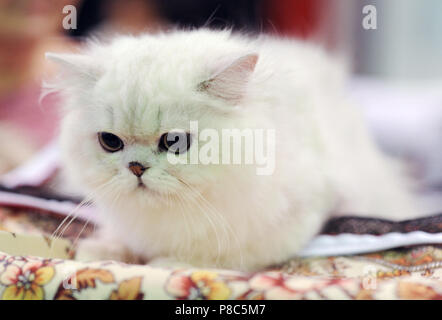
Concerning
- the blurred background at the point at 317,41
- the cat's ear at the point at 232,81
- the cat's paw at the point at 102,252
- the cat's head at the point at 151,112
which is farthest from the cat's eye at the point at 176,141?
the blurred background at the point at 317,41

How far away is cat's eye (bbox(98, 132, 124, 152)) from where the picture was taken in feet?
2.97

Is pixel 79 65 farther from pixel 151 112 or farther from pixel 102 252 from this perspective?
pixel 102 252

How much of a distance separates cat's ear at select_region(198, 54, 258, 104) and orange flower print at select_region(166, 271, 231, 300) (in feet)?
1.15

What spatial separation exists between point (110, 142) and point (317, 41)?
126cm

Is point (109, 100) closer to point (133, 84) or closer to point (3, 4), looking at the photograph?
point (133, 84)

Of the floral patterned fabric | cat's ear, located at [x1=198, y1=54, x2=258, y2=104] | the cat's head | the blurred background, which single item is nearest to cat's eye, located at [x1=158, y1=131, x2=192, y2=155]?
the cat's head

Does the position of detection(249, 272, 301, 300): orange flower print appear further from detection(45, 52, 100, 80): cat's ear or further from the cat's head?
detection(45, 52, 100, 80): cat's ear

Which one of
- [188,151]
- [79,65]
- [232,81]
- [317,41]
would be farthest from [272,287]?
[317,41]

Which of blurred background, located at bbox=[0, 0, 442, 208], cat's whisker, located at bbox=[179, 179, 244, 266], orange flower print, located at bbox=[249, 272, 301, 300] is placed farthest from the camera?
blurred background, located at bbox=[0, 0, 442, 208]

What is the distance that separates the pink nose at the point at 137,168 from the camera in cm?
87
